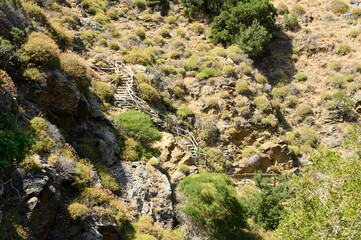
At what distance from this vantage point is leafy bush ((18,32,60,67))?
915 centimetres

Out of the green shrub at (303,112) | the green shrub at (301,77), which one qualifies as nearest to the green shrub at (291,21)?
the green shrub at (301,77)

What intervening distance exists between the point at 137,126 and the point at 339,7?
1358 inches

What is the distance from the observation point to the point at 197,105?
74.0 ft

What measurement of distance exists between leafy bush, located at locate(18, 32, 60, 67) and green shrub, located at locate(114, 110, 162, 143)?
16.9ft

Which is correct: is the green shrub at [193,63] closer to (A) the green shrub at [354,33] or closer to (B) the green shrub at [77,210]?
(A) the green shrub at [354,33]

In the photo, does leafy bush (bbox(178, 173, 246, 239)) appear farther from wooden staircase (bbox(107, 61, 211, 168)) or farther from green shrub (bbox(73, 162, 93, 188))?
green shrub (bbox(73, 162, 93, 188))

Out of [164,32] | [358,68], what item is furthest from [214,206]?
[358,68]

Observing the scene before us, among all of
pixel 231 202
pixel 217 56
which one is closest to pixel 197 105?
pixel 217 56

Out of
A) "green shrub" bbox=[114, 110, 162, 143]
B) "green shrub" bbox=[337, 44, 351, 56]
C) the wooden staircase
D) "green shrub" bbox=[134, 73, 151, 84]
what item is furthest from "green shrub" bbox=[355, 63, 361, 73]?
"green shrub" bbox=[114, 110, 162, 143]

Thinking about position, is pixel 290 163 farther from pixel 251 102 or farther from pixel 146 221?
pixel 146 221

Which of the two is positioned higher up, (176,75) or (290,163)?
(176,75)

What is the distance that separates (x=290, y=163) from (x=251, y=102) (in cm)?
661

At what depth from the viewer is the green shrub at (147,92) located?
18562mm

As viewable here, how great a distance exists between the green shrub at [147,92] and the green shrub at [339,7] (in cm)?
3008
